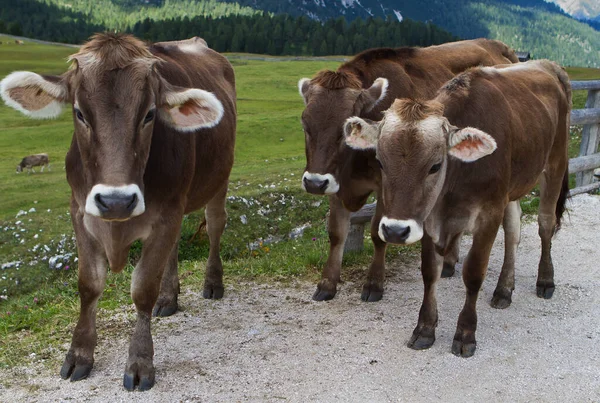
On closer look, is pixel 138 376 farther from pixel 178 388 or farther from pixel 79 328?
pixel 79 328

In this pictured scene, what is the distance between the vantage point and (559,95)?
7578 mm

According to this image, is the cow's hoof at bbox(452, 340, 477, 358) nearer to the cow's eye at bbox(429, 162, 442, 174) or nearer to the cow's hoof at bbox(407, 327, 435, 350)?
the cow's hoof at bbox(407, 327, 435, 350)

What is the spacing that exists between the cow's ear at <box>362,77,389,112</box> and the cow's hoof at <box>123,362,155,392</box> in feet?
11.4

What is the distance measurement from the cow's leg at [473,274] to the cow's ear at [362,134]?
1269mm

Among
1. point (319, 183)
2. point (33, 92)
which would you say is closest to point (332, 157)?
point (319, 183)

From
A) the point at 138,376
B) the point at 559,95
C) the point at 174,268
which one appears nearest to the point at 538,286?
the point at 559,95

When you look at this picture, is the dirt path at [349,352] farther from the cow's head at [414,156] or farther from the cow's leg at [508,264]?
the cow's head at [414,156]

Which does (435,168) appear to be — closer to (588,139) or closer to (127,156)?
(127,156)

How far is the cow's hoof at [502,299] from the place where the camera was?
7.23m

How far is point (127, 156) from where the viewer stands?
455 centimetres

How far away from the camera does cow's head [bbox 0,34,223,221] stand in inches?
176

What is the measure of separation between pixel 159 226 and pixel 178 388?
135 cm

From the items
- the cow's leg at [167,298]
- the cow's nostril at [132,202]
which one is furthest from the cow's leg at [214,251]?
the cow's nostril at [132,202]

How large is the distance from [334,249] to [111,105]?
3.78 m
